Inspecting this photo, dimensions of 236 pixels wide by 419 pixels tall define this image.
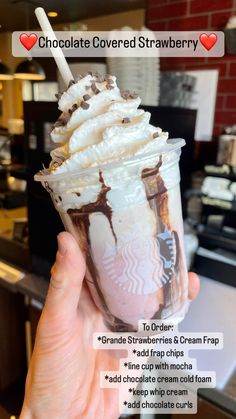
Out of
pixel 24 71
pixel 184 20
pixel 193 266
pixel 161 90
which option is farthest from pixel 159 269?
pixel 24 71

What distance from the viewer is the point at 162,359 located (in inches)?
32.5

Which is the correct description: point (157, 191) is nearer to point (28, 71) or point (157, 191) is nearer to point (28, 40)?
point (28, 40)

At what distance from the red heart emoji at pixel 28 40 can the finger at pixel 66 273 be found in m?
0.66

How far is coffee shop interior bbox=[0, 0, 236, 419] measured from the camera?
94 cm

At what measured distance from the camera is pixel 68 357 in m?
0.63

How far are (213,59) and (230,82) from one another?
126mm

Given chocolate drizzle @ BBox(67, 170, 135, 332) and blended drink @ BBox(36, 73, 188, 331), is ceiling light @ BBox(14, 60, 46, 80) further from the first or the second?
chocolate drizzle @ BBox(67, 170, 135, 332)

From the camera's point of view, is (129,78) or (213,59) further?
(213,59)

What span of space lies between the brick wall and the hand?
1.14 meters

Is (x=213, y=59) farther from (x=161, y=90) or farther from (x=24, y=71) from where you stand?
(x=24, y=71)

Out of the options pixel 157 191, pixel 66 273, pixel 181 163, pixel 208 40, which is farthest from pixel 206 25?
pixel 66 273

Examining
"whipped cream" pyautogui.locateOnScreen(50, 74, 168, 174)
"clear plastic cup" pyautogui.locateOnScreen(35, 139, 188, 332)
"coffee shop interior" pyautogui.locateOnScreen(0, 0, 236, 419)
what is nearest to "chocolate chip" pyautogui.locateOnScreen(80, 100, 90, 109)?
"whipped cream" pyautogui.locateOnScreen(50, 74, 168, 174)

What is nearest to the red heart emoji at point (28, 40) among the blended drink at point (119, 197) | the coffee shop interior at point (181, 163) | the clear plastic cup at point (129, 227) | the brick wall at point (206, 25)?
the coffee shop interior at point (181, 163)

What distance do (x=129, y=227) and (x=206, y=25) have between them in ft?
4.26
